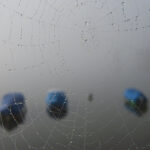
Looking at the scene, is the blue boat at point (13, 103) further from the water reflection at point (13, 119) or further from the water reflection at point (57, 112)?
the water reflection at point (57, 112)

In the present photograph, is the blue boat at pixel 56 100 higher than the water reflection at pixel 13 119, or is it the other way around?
the blue boat at pixel 56 100

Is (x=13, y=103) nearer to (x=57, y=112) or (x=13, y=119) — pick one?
(x=13, y=119)

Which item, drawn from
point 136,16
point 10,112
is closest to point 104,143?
point 10,112

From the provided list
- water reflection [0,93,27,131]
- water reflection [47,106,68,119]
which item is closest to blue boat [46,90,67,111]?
water reflection [47,106,68,119]

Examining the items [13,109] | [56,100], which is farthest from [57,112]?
[13,109]

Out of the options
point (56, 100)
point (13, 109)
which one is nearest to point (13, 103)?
point (13, 109)

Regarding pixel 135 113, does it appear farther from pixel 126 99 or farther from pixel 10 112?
pixel 10 112

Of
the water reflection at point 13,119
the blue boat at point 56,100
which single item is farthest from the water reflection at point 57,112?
the water reflection at point 13,119

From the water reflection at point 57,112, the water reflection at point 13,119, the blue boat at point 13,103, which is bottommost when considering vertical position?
the water reflection at point 13,119
